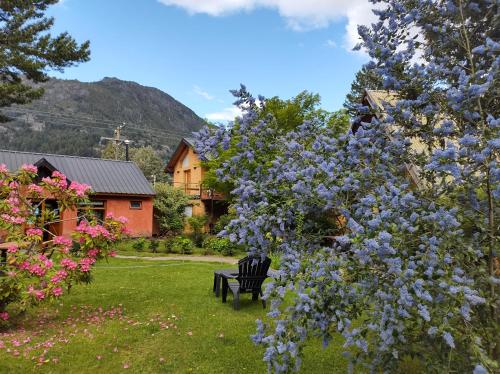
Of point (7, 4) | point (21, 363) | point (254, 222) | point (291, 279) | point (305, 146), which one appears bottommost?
point (21, 363)

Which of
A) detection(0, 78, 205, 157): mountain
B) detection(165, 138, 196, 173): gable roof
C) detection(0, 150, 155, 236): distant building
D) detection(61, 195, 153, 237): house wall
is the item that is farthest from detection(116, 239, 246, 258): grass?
detection(0, 78, 205, 157): mountain

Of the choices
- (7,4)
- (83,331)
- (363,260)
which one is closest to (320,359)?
(363,260)

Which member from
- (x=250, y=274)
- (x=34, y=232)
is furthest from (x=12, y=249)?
(x=250, y=274)

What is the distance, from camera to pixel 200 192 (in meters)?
29.7

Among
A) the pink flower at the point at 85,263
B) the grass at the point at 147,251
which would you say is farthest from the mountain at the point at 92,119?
the pink flower at the point at 85,263

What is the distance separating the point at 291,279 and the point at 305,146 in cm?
169

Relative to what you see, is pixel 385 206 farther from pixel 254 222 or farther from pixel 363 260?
pixel 254 222

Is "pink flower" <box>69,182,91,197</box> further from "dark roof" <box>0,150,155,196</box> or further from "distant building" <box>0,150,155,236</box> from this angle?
"distant building" <box>0,150,155,236</box>

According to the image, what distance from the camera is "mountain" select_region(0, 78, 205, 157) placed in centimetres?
8862

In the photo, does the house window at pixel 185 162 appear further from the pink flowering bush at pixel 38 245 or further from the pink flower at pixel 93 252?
the pink flower at pixel 93 252

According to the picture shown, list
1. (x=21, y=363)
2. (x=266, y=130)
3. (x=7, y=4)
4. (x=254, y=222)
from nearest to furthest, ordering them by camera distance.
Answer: (x=254, y=222), (x=266, y=130), (x=21, y=363), (x=7, y=4)

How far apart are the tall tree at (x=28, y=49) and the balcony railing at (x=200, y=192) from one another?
1341 centimetres

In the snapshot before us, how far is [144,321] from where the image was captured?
678cm

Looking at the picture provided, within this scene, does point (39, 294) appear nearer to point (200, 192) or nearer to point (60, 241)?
point (60, 241)
